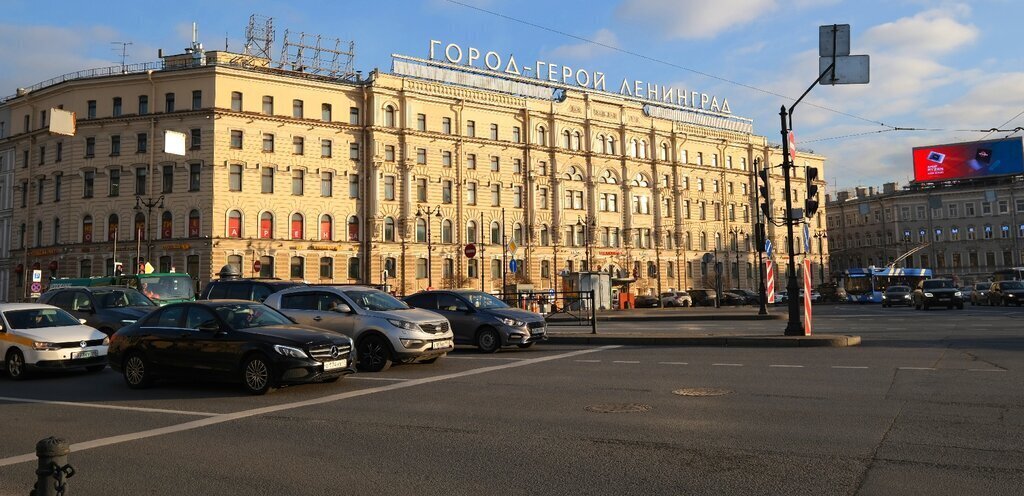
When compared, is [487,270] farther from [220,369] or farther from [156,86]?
[220,369]

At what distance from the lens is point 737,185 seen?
83.4m

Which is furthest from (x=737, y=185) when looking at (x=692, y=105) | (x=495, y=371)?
(x=495, y=371)

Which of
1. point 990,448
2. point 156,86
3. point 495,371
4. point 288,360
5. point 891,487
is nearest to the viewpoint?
point 891,487

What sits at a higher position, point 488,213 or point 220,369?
point 488,213

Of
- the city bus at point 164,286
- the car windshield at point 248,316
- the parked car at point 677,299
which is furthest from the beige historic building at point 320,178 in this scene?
the car windshield at point 248,316

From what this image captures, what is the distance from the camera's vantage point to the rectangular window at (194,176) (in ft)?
173

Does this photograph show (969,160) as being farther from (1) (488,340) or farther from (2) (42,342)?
(2) (42,342)

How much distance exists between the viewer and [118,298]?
1905 cm

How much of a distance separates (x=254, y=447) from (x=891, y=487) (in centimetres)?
569

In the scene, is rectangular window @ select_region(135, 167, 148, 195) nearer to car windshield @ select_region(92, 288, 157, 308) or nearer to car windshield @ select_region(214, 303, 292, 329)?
car windshield @ select_region(92, 288, 157, 308)

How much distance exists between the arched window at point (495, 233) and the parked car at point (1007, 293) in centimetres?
3730

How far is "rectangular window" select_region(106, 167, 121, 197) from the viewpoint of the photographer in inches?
2122

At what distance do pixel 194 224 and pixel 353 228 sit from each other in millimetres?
11829

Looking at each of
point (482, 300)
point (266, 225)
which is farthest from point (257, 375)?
point (266, 225)
